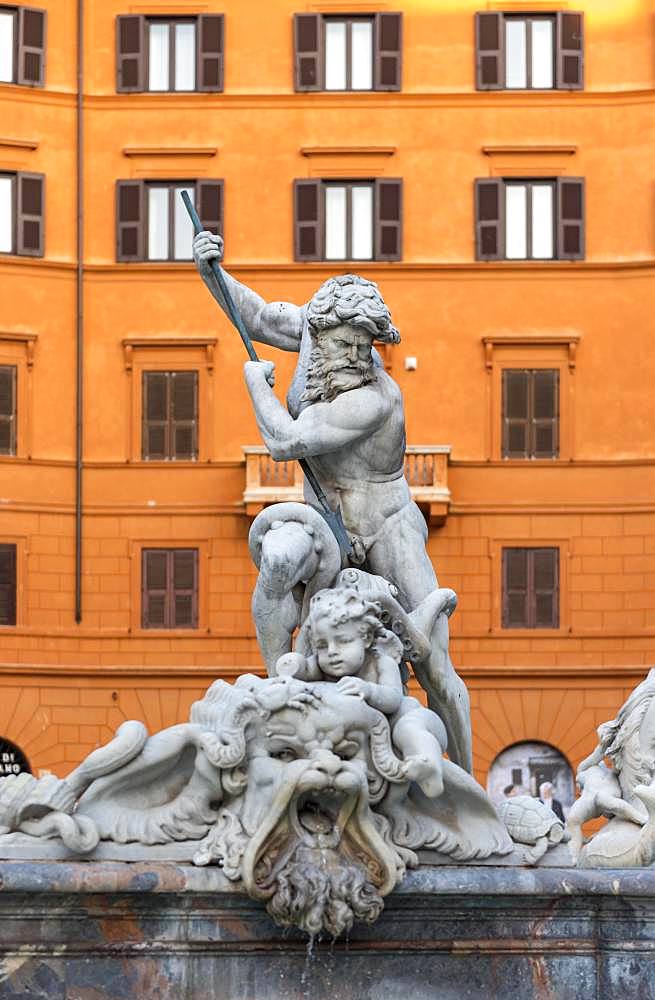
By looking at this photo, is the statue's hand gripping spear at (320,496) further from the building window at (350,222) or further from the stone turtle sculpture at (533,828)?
the building window at (350,222)

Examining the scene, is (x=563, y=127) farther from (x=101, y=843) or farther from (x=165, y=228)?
(x=101, y=843)

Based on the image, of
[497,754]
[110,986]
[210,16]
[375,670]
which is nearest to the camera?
[110,986]

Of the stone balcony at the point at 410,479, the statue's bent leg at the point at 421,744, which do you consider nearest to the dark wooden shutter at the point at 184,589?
the stone balcony at the point at 410,479

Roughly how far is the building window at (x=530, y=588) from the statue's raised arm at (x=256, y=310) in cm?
3223

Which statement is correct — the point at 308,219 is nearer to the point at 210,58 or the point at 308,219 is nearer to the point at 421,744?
the point at 210,58

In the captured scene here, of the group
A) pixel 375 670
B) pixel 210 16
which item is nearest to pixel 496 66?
pixel 210 16

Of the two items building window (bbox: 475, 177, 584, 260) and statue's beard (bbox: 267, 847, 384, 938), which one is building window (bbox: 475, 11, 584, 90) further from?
statue's beard (bbox: 267, 847, 384, 938)

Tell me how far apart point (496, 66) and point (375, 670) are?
3743 cm

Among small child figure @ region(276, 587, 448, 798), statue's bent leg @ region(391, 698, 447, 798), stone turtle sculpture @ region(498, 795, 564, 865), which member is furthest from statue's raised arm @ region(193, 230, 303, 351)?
stone turtle sculpture @ region(498, 795, 564, 865)

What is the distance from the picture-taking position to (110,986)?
10406 mm

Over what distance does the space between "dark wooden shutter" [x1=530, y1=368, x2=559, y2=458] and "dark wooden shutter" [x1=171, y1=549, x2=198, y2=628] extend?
5.80 metres

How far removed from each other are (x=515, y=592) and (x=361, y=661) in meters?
35.4

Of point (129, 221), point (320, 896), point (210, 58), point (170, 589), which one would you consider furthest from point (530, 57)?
point (320, 896)

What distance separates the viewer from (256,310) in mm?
14992
